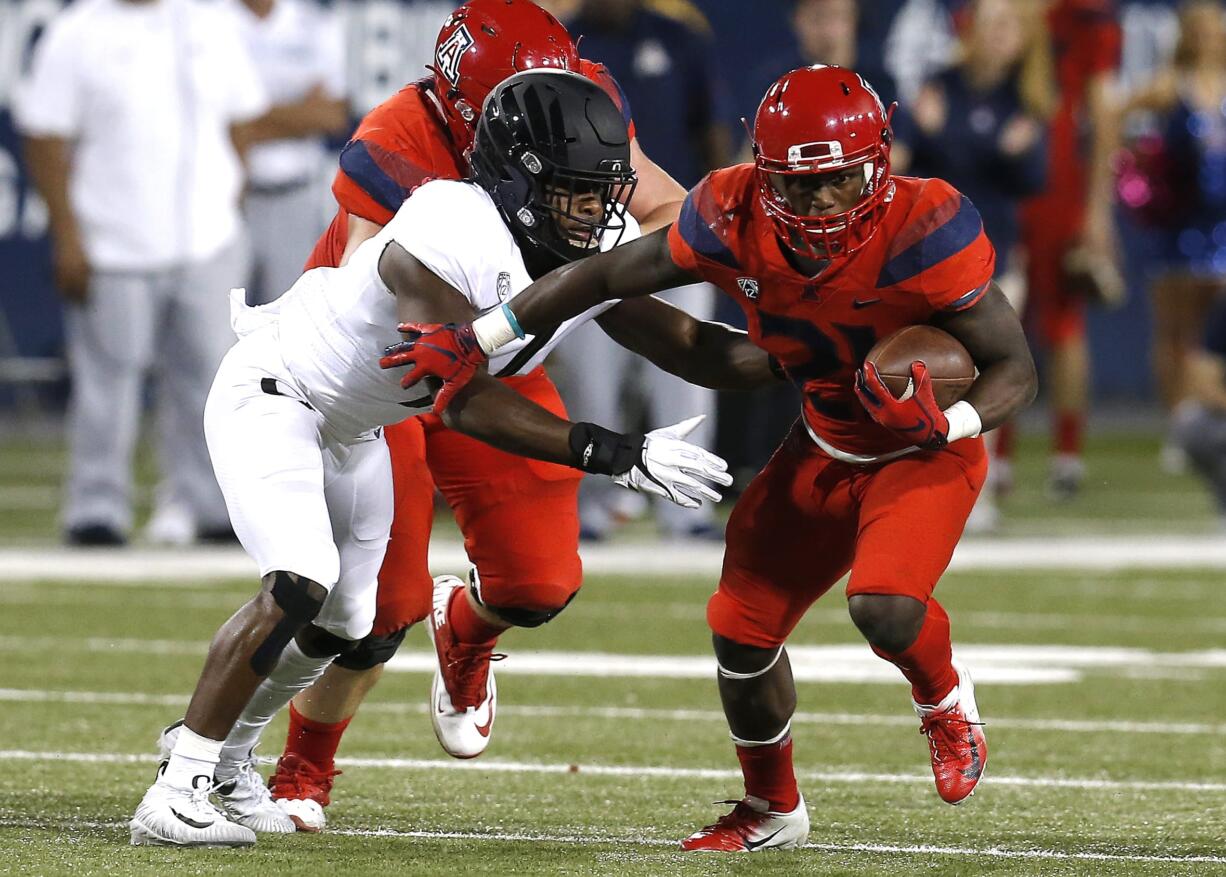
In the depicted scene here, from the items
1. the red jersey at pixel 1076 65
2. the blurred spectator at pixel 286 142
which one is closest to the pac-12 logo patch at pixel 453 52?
the blurred spectator at pixel 286 142

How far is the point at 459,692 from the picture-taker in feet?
16.8

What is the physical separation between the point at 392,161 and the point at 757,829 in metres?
1.58

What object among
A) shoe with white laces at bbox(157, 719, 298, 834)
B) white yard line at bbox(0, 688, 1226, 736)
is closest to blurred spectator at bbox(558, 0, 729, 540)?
white yard line at bbox(0, 688, 1226, 736)

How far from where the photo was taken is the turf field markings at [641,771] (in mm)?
4969

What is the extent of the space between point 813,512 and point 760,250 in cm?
51

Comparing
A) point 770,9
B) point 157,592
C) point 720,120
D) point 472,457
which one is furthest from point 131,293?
point 770,9

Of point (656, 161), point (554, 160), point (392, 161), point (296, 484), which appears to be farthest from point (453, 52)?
point (656, 161)

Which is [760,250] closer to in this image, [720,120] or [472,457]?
[472,457]

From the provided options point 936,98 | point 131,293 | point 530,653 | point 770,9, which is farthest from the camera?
point 770,9

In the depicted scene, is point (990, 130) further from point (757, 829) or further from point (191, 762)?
point (191, 762)

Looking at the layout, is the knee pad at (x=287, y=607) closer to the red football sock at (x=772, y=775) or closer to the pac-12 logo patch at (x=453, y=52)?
the red football sock at (x=772, y=775)

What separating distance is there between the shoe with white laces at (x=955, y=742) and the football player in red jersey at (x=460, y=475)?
3.09ft

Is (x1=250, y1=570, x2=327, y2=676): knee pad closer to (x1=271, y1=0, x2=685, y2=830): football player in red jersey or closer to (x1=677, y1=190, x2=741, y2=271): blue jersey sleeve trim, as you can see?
(x1=271, y1=0, x2=685, y2=830): football player in red jersey

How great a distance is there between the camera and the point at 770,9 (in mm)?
14711
